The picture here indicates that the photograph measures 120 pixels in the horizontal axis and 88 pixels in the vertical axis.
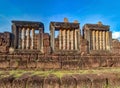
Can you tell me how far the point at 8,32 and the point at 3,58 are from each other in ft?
5.78

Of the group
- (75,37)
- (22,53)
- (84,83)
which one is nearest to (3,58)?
(22,53)

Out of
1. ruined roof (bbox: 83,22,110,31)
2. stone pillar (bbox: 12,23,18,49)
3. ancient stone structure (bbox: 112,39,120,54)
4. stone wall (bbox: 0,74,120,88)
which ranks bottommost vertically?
stone wall (bbox: 0,74,120,88)

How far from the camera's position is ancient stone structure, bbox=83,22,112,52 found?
1061 cm

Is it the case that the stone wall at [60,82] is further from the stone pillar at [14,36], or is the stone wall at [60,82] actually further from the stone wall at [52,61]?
the stone pillar at [14,36]

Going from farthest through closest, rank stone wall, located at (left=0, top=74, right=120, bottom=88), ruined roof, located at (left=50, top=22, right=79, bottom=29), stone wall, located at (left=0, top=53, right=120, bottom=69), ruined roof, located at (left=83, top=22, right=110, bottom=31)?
ruined roof, located at (left=83, top=22, right=110, bottom=31) → ruined roof, located at (left=50, top=22, right=79, bottom=29) → stone wall, located at (left=0, top=53, right=120, bottom=69) → stone wall, located at (left=0, top=74, right=120, bottom=88)

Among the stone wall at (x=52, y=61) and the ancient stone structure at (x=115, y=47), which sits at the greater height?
the ancient stone structure at (x=115, y=47)

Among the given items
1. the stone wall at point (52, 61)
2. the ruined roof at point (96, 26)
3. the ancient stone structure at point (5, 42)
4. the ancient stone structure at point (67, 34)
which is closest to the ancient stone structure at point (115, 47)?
the stone wall at point (52, 61)

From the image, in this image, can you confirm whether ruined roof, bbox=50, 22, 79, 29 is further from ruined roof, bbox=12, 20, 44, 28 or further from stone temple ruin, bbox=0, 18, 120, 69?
ruined roof, bbox=12, 20, 44, 28

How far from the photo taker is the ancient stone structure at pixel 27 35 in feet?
31.4

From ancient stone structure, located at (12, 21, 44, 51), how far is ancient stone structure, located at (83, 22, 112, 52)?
136 inches

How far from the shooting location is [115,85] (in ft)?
14.5

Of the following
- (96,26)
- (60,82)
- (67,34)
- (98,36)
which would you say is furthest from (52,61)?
(96,26)

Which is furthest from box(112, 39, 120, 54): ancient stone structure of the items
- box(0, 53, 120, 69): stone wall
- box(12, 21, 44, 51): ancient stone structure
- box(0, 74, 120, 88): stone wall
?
box(0, 74, 120, 88): stone wall

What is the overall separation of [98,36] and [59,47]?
3.28 metres
